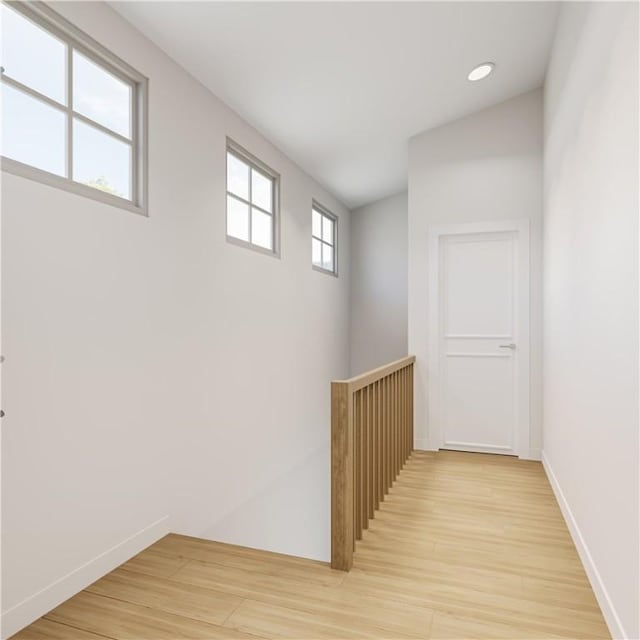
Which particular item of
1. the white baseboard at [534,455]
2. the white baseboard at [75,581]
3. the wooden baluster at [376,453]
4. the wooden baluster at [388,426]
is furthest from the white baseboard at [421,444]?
the white baseboard at [75,581]

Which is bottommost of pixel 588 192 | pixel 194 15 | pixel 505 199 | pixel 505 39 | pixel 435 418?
pixel 435 418

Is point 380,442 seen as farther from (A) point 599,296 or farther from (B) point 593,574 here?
(A) point 599,296

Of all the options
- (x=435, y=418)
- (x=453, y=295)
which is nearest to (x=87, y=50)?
(x=453, y=295)

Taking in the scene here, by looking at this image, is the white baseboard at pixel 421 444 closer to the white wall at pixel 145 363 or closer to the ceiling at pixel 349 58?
the white wall at pixel 145 363

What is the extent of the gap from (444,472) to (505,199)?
237 cm

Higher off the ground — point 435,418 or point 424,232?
point 424,232

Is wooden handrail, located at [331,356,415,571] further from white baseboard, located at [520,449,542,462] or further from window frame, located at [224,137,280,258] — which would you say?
window frame, located at [224,137,280,258]

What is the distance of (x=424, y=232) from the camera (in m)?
4.39

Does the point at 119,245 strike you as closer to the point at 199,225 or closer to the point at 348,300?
the point at 199,225

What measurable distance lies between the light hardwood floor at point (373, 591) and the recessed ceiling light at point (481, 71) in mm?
3086

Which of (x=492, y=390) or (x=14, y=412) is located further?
(x=492, y=390)

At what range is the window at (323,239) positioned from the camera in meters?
5.21

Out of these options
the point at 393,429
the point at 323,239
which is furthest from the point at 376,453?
the point at 323,239

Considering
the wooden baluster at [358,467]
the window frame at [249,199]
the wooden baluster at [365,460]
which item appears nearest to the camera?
the wooden baluster at [358,467]
